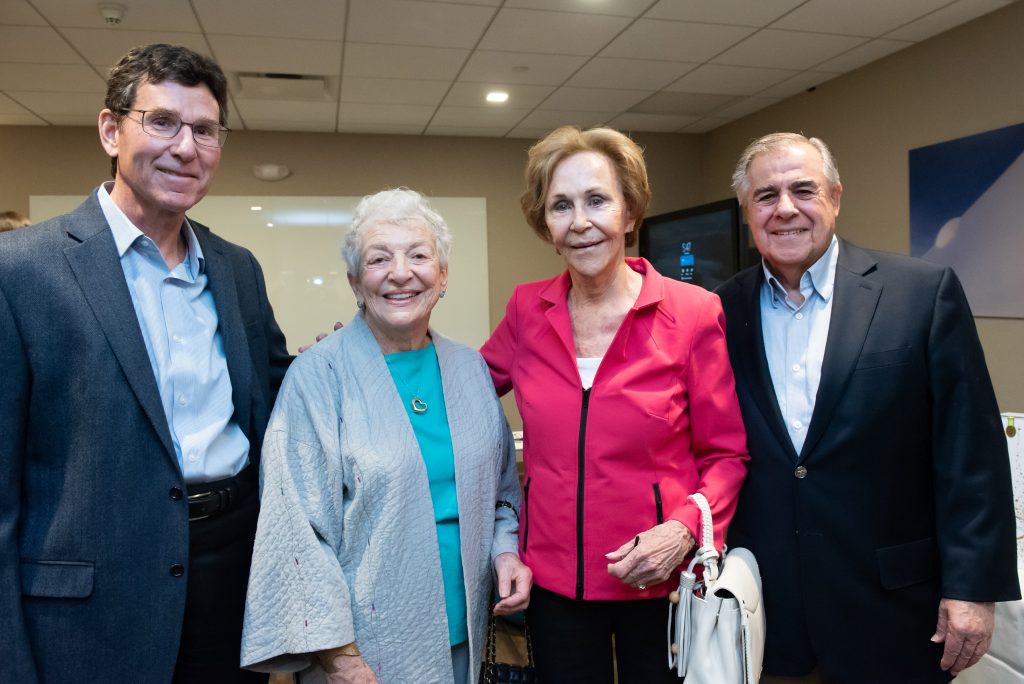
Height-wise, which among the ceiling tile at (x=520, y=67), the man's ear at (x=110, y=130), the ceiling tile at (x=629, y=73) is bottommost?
Result: the man's ear at (x=110, y=130)

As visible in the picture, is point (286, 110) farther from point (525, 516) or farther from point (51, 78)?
point (525, 516)

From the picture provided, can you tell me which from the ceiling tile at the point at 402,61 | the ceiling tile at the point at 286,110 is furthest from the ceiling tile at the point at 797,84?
the ceiling tile at the point at 286,110

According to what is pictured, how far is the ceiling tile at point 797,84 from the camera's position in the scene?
4.91 metres

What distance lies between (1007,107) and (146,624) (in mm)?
4541

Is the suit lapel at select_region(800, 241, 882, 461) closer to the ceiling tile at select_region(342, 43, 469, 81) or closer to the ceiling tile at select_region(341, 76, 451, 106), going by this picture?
the ceiling tile at select_region(342, 43, 469, 81)

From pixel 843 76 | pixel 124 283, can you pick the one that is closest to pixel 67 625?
pixel 124 283

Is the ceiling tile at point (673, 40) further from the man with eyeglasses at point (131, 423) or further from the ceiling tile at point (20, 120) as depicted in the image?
the ceiling tile at point (20, 120)

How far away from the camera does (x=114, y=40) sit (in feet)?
12.5

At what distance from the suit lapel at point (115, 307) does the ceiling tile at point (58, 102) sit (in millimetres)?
4397

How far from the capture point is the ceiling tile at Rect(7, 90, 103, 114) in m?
4.82

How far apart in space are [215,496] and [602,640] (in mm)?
841

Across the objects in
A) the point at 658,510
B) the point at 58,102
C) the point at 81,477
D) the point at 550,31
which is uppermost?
the point at 58,102

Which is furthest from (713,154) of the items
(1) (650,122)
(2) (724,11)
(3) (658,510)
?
(3) (658,510)

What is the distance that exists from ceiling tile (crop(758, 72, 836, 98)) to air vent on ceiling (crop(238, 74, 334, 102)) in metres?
3.20
